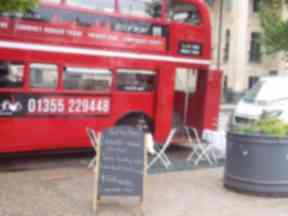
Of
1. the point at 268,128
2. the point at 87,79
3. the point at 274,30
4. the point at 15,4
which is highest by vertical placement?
the point at 274,30

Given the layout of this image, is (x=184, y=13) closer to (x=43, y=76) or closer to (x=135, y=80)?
(x=135, y=80)

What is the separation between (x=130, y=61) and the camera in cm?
1041

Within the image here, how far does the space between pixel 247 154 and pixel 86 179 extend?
2885 mm

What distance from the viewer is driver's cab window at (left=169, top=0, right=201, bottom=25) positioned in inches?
439

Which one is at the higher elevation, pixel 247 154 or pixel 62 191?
pixel 247 154

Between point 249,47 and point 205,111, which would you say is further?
point 249,47

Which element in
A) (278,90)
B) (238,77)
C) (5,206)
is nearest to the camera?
(5,206)

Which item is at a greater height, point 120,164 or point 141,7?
point 141,7

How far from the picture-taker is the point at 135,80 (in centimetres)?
1059

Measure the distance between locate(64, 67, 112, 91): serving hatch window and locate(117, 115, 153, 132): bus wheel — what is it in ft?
3.20

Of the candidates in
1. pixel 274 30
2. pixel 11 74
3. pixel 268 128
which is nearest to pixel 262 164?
pixel 268 128

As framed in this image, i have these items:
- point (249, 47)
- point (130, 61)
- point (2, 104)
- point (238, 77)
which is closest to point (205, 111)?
point (130, 61)

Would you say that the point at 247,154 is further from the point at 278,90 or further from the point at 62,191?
the point at 278,90

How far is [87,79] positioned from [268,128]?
3916 mm
